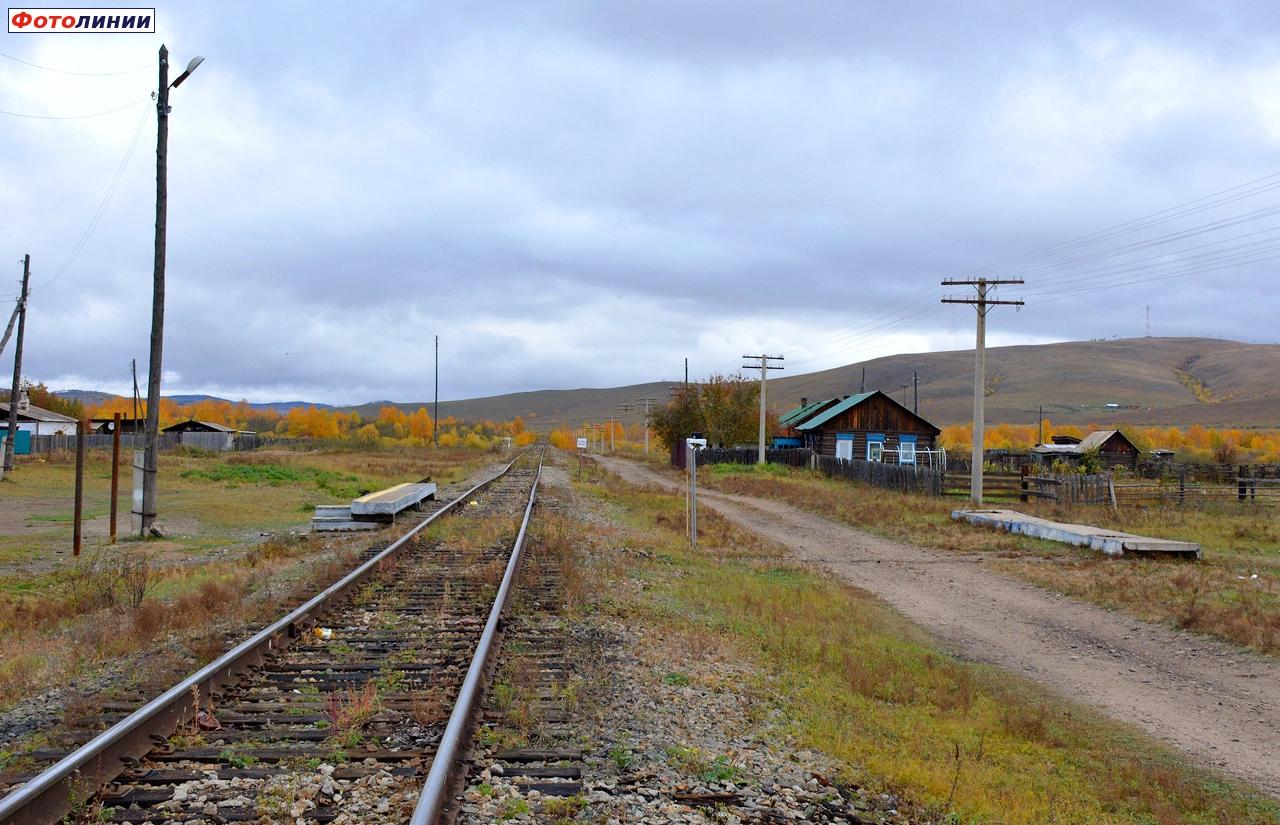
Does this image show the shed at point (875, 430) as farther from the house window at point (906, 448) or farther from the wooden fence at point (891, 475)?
the wooden fence at point (891, 475)

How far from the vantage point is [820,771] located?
5578 mm

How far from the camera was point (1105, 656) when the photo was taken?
10.5 metres

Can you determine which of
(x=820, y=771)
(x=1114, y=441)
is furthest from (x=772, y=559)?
(x=1114, y=441)

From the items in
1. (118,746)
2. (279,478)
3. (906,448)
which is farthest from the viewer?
(906,448)

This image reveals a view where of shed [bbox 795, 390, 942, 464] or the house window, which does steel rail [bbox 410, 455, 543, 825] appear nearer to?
shed [bbox 795, 390, 942, 464]

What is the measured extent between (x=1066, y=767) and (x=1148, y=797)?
0.61 meters

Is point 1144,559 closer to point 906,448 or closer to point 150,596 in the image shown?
point 150,596

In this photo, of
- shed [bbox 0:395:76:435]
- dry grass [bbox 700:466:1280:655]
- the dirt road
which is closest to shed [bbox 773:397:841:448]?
dry grass [bbox 700:466:1280:655]

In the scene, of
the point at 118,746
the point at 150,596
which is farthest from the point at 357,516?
the point at 118,746

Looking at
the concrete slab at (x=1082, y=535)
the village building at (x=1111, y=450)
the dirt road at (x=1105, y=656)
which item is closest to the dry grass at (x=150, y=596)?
the dirt road at (x=1105, y=656)

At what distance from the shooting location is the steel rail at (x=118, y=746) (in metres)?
4.29

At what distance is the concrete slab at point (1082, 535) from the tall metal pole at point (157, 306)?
18280mm

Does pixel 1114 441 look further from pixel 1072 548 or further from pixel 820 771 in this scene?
pixel 820 771

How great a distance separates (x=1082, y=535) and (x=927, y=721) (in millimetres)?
12944
